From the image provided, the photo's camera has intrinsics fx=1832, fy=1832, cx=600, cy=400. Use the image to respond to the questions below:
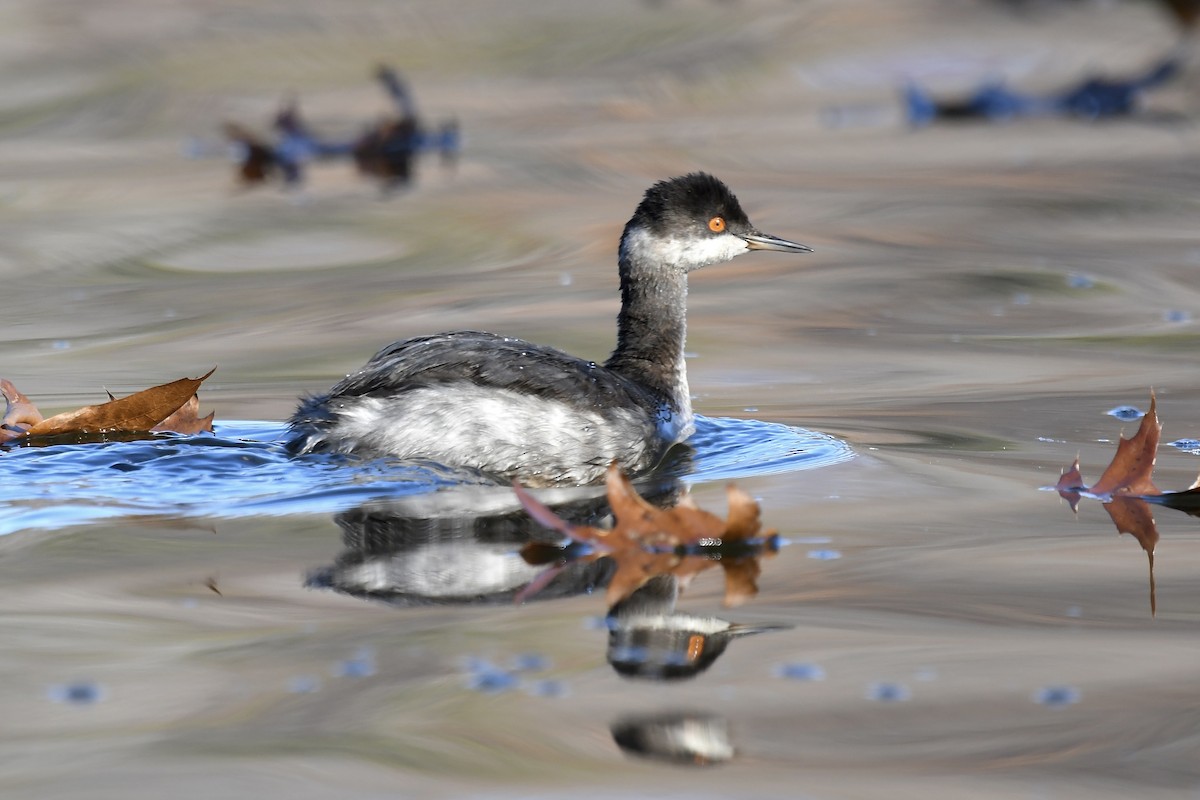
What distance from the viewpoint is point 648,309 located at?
8422 mm

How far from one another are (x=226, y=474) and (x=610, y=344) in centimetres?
314

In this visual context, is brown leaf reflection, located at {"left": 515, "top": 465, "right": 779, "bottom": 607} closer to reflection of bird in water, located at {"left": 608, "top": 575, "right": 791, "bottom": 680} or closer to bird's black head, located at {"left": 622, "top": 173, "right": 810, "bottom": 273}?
reflection of bird in water, located at {"left": 608, "top": 575, "right": 791, "bottom": 680}

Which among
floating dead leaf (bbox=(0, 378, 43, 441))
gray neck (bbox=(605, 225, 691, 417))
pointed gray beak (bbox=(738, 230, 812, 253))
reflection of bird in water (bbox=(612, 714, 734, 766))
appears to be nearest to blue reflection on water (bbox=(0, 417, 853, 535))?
floating dead leaf (bbox=(0, 378, 43, 441))

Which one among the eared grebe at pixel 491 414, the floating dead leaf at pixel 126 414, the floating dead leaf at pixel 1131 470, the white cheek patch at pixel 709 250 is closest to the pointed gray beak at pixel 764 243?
the white cheek patch at pixel 709 250

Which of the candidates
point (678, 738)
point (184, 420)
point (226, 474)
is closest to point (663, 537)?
point (678, 738)

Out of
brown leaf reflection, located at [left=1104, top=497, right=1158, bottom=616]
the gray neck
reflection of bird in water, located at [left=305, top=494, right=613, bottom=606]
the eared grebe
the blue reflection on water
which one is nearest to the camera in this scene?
reflection of bird in water, located at [left=305, top=494, right=613, bottom=606]

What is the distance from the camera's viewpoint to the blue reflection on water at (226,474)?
20.9ft

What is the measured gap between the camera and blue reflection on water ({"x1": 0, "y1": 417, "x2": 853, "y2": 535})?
637cm

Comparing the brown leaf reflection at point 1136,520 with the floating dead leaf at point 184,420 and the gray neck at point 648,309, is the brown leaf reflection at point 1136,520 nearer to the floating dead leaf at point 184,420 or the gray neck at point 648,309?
the gray neck at point 648,309

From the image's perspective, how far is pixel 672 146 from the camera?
15406mm

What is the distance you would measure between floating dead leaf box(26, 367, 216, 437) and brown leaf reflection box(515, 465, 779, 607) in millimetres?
2247

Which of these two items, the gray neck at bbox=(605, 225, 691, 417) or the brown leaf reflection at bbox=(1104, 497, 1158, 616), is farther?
the gray neck at bbox=(605, 225, 691, 417)

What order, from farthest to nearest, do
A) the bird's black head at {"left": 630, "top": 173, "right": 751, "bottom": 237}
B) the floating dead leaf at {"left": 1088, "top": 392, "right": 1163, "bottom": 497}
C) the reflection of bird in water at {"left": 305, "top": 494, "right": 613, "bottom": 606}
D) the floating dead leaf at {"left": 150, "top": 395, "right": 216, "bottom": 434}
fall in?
the bird's black head at {"left": 630, "top": 173, "right": 751, "bottom": 237} < the floating dead leaf at {"left": 150, "top": 395, "right": 216, "bottom": 434} < the floating dead leaf at {"left": 1088, "top": 392, "right": 1163, "bottom": 497} < the reflection of bird in water at {"left": 305, "top": 494, "right": 613, "bottom": 606}

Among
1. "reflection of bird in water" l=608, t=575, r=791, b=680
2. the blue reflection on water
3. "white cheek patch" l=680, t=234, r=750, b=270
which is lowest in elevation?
the blue reflection on water
